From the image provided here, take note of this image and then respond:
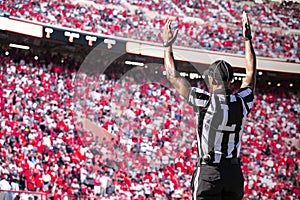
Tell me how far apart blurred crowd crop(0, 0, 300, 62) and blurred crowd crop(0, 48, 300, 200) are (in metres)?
1.53

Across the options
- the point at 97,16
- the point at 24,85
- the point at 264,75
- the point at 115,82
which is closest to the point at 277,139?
the point at 264,75

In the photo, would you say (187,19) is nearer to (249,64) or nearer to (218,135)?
(249,64)

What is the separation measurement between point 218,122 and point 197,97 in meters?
0.22

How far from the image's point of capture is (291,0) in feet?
87.3

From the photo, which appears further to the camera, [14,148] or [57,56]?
[57,56]

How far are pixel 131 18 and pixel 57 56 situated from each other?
10.1 feet

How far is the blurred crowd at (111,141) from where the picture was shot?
14.9 metres

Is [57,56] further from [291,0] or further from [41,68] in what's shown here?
[291,0]

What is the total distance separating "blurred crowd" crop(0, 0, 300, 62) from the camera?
19.6m

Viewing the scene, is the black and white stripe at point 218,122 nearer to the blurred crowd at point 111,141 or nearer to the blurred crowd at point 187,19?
the blurred crowd at point 111,141

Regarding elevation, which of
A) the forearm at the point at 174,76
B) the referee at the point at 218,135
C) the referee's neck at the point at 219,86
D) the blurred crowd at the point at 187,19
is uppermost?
the blurred crowd at the point at 187,19

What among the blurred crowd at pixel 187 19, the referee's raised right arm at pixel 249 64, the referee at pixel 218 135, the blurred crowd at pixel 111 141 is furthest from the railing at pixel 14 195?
the blurred crowd at pixel 187 19

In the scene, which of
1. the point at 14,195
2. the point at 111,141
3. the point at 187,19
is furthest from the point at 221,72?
the point at 187,19

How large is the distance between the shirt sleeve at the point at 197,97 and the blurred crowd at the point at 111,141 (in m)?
8.52
